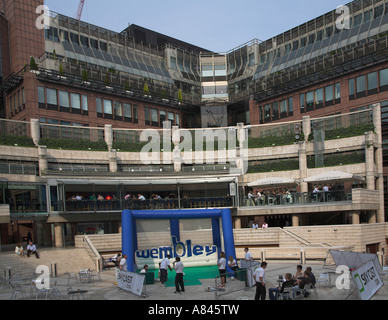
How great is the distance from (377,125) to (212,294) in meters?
29.3

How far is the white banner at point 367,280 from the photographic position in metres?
13.9

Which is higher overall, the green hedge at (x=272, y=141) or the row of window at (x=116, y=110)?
the row of window at (x=116, y=110)

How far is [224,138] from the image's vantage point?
48.0 m

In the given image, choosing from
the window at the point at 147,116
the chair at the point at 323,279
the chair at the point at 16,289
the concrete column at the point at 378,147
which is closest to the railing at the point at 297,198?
the concrete column at the point at 378,147

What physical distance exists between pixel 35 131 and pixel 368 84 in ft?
111

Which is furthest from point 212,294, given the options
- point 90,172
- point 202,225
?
point 90,172

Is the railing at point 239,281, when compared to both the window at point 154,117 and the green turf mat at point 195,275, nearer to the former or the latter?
the green turf mat at point 195,275

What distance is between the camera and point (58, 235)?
33875mm

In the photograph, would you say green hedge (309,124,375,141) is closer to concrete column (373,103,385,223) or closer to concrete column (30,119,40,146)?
concrete column (373,103,385,223)

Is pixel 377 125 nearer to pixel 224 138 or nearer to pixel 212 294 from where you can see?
pixel 224 138

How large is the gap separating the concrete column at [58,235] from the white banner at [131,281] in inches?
653

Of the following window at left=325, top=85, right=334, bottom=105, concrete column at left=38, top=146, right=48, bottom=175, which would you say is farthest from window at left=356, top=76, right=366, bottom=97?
concrete column at left=38, top=146, right=48, bottom=175

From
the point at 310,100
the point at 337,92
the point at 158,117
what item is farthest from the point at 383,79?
the point at 158,117

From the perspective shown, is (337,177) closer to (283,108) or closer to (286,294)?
(283,108)
